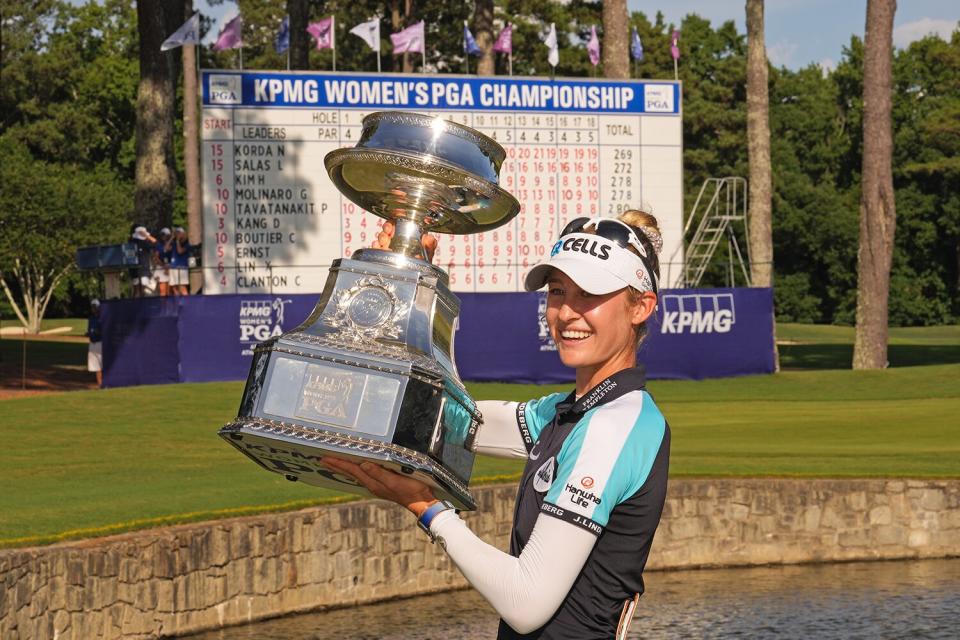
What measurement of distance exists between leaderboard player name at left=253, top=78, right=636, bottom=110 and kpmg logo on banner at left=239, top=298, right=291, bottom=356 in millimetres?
4624

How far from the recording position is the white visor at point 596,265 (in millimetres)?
3760

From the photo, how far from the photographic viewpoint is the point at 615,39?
34812 mm

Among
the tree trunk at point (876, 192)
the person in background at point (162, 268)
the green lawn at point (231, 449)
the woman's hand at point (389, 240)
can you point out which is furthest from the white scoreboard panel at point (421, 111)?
the woman's hand at point (389, 240)

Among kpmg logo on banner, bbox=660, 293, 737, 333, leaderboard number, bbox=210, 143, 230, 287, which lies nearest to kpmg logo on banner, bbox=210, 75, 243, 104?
leaderboard number, bbox=210, 143, 230, 287

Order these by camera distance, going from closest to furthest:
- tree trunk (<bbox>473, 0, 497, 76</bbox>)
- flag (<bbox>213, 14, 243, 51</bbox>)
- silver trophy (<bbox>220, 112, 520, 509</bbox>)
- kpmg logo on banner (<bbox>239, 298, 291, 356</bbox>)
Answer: silver trophy (<bbox>220, 112, 520, 509</bbox>)
kpmg logo on banner (<bbox>239, 298, 291, 356</bbox>)
flag (<bbox>213, 14, 243, 51</bbox>)
tree trunk (<bbox>473, 0, 497, 76</bbox>)

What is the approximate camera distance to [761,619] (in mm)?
12547

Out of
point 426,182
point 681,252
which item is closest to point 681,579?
point 426,182

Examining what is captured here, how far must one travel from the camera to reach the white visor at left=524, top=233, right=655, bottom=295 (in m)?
3.76

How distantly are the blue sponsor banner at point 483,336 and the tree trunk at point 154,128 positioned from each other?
4.97 m

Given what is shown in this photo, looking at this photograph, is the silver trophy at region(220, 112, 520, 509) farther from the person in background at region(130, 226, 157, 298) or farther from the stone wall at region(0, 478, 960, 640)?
the person in background at region(130, 226, 157, 298)

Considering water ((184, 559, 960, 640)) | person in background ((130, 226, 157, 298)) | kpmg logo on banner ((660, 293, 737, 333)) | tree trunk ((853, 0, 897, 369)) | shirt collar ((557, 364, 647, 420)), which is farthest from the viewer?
tree trunk ((853, 0, 897, 369))

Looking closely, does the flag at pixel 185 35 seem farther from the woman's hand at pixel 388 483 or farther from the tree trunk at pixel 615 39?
the woman's hand at pixel 388 483

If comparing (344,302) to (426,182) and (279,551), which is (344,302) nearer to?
(426,182)

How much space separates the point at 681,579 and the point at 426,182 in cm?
1037
